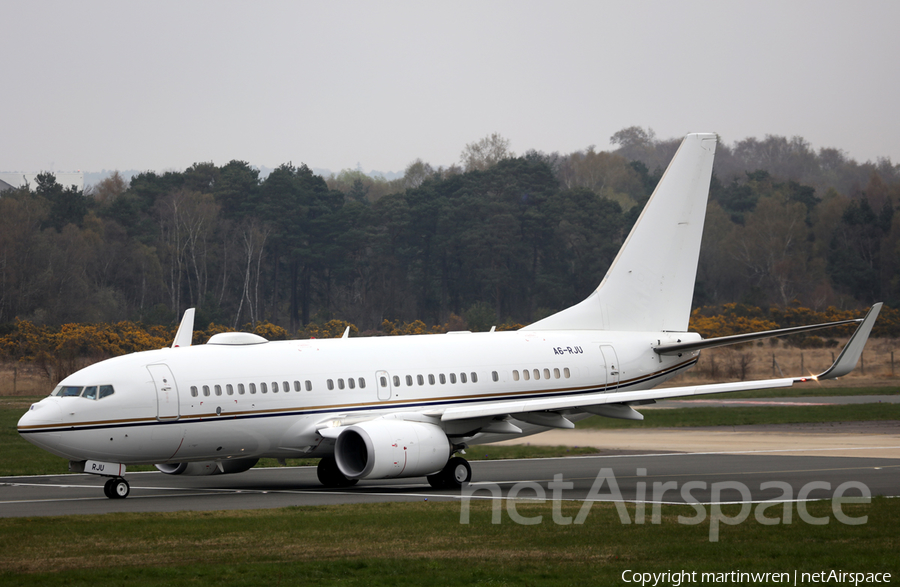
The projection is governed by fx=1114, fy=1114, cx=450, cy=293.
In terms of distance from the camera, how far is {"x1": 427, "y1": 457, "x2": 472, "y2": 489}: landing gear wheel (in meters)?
26.8

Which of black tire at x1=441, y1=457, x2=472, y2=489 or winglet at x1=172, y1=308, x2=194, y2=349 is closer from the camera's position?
black tire at x1=441, y1=457, x2=472, y2=489

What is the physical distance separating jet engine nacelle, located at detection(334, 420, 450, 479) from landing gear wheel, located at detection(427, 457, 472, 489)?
0.57m

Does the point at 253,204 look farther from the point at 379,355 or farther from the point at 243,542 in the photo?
the point at 243,542

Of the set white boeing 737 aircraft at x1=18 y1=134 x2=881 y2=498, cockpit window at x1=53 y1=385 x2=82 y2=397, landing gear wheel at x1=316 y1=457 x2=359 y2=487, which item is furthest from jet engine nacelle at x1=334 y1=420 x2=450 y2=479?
cockpit window at x1=53 y1=385 x2=82 y2=397

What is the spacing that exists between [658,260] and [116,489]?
17.0m

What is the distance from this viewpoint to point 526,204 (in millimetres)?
107938

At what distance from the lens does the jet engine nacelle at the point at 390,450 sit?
25.0 meters

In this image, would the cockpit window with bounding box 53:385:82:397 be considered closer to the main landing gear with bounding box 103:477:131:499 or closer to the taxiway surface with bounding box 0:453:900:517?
the main landing gear with bounding box 103:477:131:499

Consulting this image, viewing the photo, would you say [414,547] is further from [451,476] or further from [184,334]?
[184,334]

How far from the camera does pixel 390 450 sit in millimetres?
25172

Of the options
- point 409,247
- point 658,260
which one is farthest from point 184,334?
point 409,247

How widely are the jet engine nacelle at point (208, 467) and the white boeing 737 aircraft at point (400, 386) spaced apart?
0.14ft

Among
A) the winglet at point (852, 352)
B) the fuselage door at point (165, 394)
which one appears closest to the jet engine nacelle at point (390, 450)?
the fuselage door at point (165, 394)

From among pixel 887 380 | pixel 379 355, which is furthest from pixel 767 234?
pixel 379 355
